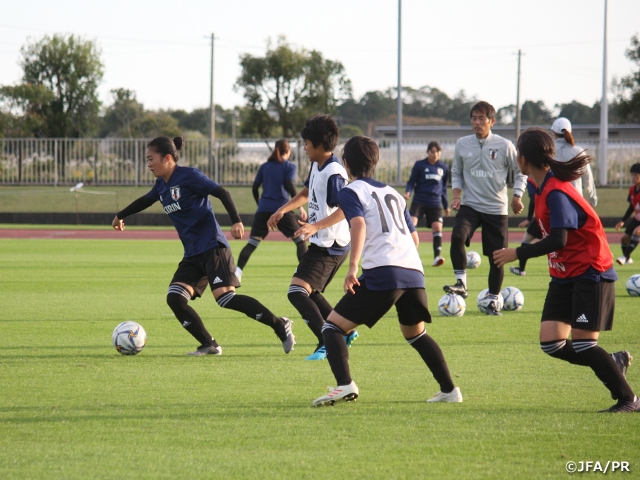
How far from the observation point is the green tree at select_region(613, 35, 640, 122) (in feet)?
140

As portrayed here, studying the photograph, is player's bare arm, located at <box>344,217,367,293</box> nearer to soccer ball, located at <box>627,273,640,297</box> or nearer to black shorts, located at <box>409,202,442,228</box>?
soccer ball, located at <box>627,273,640,297</box>

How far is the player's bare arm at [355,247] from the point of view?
4941 mm

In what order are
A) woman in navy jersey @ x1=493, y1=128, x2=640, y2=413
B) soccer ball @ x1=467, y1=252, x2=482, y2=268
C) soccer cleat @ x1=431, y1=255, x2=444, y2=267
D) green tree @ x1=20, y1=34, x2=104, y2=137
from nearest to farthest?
woman in navy jersey @ x1=493, y1=128, x2=640, y2=413 → soccer ball @ x1=467, y1=252, x2=482, y2=268 → soccer cleat @ x1=431, y1=255, x2=444, y2=267 → green tree @ x1=20, y1=34, x2=104, y2=137

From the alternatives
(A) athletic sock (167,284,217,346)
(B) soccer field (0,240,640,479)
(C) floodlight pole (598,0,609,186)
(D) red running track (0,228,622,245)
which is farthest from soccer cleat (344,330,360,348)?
(C) floodlight pole (598,0,609,186)

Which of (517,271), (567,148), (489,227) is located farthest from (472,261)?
(489,227)

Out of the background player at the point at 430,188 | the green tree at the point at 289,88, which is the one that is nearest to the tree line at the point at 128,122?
the green tree at the point at 289,88

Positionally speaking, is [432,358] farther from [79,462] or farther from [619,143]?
[619,143]

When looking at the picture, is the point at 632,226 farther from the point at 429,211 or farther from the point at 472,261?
the point at 429,211

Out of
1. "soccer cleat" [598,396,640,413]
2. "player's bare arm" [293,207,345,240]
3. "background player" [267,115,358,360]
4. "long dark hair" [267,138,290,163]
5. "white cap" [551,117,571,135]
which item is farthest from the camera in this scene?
"long dark hair" [267,138,290,163]

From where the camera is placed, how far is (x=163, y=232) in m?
27.3

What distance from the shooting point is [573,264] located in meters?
4.90

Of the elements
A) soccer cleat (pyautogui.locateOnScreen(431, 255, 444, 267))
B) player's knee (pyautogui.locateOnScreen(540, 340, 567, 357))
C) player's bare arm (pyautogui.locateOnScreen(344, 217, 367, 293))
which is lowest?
soccer cleat (pyautogui.locateOnScreen(431, 255, 444, 267))

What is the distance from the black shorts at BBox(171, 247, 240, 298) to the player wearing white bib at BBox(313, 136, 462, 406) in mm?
1792

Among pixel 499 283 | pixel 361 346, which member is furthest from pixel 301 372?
pixel 499 283
